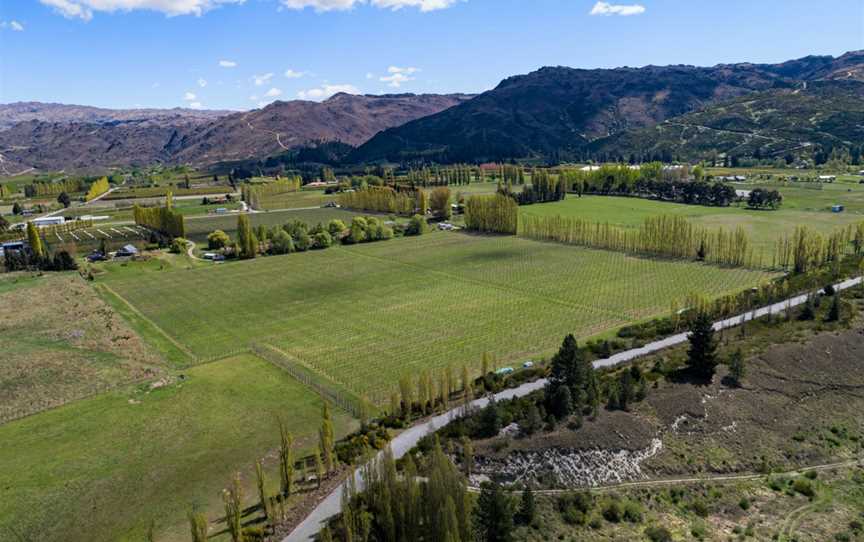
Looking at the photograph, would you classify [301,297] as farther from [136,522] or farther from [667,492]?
[667,492]

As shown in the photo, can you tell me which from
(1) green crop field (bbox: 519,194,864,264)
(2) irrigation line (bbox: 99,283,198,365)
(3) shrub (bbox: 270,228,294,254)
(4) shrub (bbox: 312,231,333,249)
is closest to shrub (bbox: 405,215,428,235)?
(4) shrub (bbox: 312,231,333,249)

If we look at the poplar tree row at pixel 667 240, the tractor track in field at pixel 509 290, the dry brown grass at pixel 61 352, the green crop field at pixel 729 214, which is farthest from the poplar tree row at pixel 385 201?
the dry brown grass at pixel 61 352

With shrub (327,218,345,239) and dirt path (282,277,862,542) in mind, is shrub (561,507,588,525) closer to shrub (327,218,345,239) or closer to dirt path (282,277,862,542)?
dirt path (282,277,862,542)

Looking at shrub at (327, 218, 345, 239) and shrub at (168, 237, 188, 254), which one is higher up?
shrub at (327, 218, 345, 239)

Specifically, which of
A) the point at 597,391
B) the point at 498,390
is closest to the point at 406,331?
the point at 498,390

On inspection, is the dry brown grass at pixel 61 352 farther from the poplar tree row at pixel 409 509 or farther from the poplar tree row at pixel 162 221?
the poplar tree row at pixel 162 221
